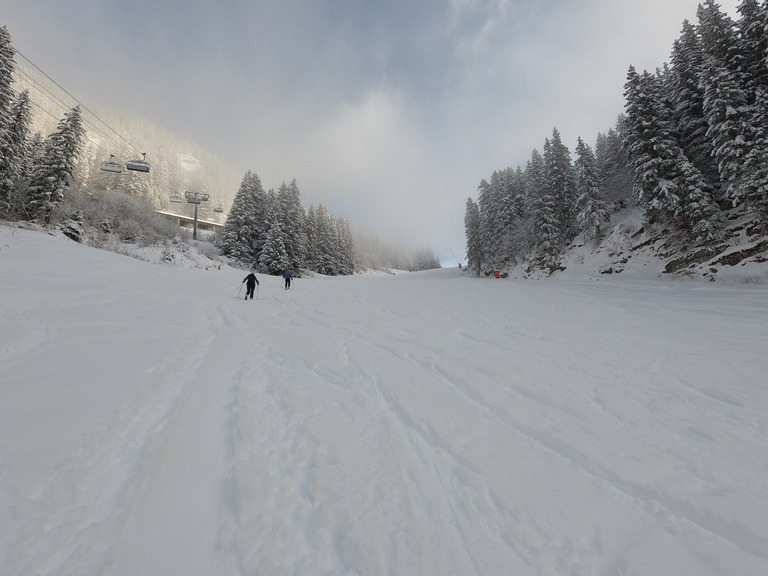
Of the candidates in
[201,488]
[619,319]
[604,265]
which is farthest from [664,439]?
[604,265]

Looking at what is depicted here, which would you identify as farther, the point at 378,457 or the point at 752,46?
the point at 752,46

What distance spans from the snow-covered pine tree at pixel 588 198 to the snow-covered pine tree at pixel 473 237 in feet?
58.4

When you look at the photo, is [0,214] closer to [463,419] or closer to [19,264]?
[19,264]

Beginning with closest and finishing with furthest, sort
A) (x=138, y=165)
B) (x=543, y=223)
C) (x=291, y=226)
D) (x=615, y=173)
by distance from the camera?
(x=138, y=165) → (x=543, y=223) → (x=615, y=173) → (x=291, y=226)

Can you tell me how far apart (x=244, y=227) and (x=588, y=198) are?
39.5m

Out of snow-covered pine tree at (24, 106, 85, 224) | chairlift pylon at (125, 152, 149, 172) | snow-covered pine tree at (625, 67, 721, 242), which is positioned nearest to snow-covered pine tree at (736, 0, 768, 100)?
snow-covered pine tree at (625, 67, 721, 242)

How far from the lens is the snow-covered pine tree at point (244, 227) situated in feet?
128

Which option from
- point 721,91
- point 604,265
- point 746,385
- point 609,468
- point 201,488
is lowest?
point 201,488

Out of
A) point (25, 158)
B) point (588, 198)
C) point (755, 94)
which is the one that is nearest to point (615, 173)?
point (588, 198)

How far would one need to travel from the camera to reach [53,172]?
90.0 feet

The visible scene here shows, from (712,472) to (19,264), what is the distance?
60.7ft

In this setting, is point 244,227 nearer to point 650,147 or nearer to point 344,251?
point 344,251

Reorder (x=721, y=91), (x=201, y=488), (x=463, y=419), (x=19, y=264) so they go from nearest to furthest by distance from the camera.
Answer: (x=201, y=488), (x=463, y=419), (x=19, y=264), (x=721, y=91)

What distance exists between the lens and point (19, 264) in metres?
11.3
